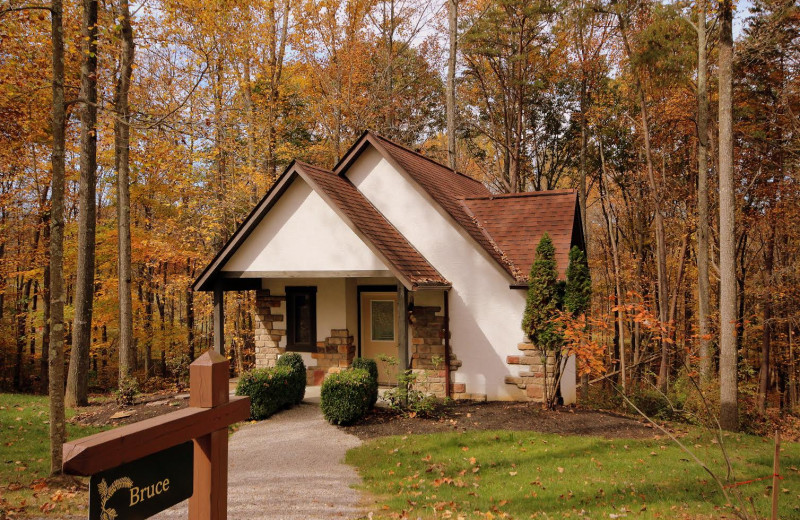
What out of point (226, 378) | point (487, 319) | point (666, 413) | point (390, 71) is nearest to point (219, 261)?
point (487, 319)

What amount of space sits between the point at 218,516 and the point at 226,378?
638 millimetres

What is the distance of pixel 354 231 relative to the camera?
10070mm

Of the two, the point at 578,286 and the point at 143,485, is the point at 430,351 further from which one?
the point at 143,485

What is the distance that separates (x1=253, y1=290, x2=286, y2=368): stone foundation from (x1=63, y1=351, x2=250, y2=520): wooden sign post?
10368 millimetres

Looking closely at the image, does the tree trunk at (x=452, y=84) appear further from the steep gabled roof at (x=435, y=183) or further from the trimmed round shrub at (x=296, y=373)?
the trimmed round shrub at (x=296, y=373)

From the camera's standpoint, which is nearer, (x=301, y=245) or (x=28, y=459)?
(x=28, y=459)

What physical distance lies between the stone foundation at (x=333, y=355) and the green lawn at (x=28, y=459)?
4.63 meters

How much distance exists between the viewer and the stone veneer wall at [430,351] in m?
11.2

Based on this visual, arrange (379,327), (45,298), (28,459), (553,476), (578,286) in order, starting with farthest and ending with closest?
(45,298) < (379,327) < (578,286) < (28,459) < (553,476)

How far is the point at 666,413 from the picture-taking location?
1186 cm

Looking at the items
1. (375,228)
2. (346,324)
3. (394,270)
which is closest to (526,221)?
(375,228)

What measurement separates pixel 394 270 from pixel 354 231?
1.16m

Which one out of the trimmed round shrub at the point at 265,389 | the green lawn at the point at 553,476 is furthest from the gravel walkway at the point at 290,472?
the green lawn at the point at 553,476

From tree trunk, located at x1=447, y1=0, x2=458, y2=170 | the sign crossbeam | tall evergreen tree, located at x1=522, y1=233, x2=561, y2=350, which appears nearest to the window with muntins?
tall evergreen tree, located at x1=522, y1=233, x2=561, y2=350
